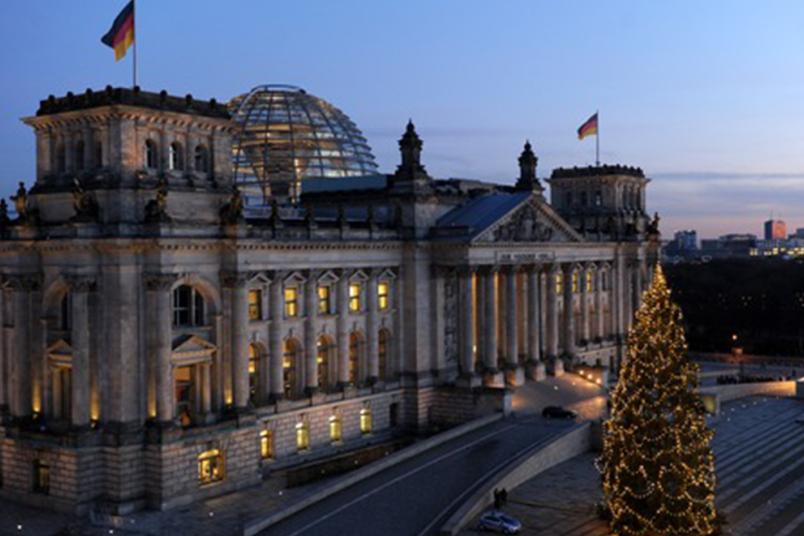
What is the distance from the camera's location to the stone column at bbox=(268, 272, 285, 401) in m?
62.8

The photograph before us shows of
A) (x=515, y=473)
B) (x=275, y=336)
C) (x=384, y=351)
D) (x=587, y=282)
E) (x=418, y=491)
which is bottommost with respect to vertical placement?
(x=418, y=491)

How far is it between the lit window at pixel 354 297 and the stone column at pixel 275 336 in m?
8.13

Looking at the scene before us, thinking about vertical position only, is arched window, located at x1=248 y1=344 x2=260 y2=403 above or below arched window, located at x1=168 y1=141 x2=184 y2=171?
below

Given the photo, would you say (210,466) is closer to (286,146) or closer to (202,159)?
(202,159)

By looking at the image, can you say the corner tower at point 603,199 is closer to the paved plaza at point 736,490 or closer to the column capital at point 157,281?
the paved plaza at point 736,490

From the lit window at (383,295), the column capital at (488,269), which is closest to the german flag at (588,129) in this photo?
the column capital at (488,269)

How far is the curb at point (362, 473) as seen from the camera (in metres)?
48.5

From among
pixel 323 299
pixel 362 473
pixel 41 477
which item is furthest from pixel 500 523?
pixel 41 477

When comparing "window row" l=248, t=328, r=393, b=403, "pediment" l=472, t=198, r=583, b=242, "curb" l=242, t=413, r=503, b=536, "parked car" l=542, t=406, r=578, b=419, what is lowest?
"curb" l=242, t=413, r=503, b=536

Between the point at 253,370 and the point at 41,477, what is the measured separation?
537 inches

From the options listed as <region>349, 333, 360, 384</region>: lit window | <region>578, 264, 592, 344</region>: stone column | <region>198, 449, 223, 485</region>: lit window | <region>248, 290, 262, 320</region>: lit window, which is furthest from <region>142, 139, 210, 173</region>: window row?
<region>578, 264, 592, 344</region>: stone column

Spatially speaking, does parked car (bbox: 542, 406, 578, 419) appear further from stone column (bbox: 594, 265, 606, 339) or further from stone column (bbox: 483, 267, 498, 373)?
stone column (bbox: 594, 265, 606, 339)

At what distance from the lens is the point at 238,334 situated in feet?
193

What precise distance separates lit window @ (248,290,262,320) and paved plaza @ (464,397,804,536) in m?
18.7
